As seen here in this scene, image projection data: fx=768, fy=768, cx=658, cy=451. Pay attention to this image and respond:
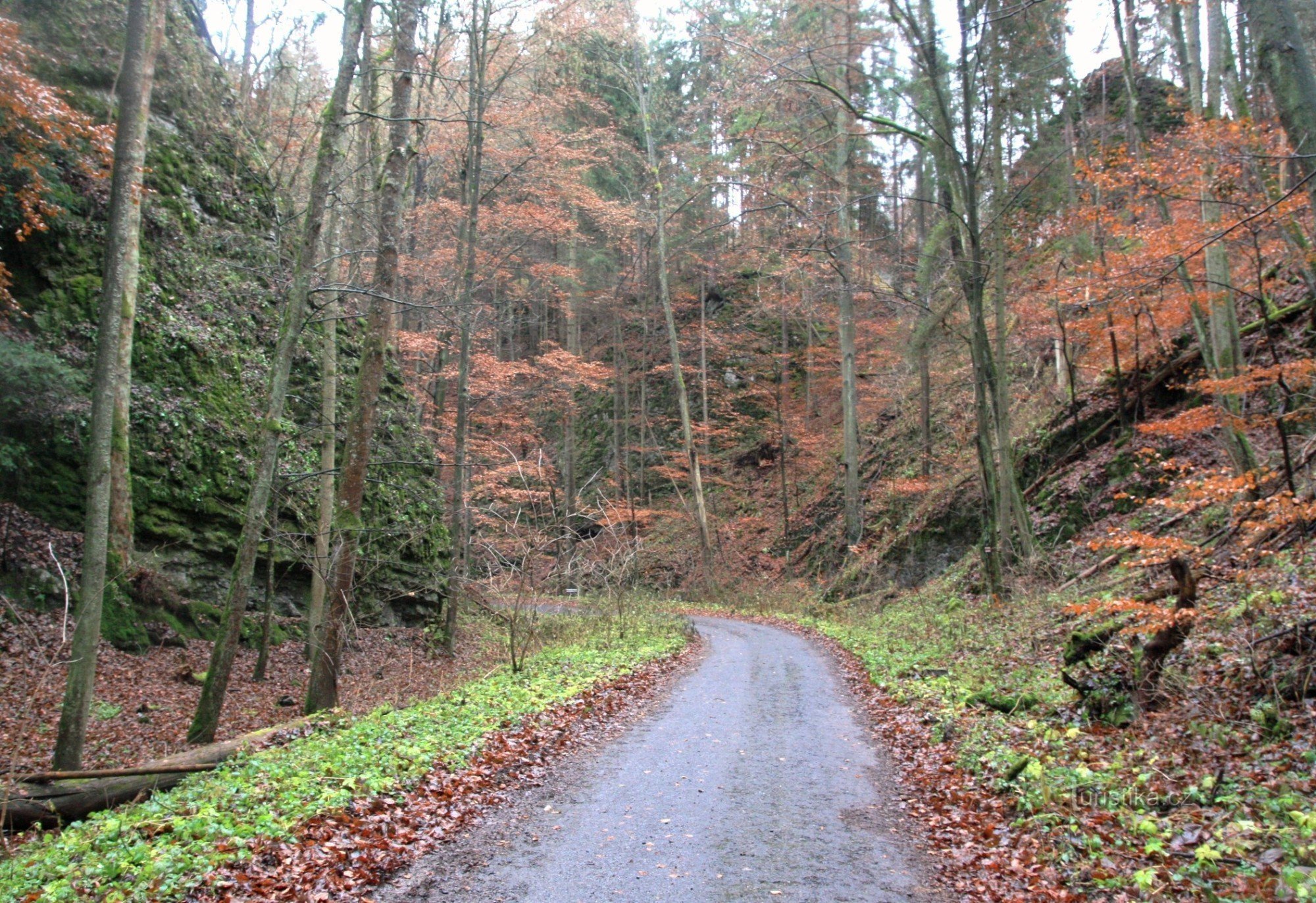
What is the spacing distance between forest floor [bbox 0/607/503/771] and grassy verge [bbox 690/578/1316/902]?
24.0 ft

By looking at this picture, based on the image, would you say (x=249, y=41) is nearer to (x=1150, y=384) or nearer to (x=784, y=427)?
(x=784, y=427)

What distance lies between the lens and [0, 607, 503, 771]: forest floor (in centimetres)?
904

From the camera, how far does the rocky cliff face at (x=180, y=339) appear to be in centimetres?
1188

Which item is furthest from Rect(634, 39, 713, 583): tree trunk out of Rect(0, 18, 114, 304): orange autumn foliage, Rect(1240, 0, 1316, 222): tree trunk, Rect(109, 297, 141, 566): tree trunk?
Rect(1240, 0, 1316, 222): tree trunk

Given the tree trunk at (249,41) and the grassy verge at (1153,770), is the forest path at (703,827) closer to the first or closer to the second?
the grassy verge at (1153,770)

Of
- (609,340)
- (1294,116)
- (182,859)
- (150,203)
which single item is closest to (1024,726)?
(1294,116)

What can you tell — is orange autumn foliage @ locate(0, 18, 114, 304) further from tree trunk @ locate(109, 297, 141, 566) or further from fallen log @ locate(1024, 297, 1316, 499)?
fallen log @ locate(1024, 297, 1316, 499)

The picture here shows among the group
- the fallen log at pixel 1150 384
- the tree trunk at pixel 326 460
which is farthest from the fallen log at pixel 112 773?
the fallen log at pixel 1150 384

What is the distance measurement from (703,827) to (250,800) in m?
3.17

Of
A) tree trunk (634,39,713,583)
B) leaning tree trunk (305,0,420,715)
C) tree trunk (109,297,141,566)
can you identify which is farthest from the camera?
tree trunk (634,39,713,583)

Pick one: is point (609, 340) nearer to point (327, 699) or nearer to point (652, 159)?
point (652, 159)

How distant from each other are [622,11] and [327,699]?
23648mm

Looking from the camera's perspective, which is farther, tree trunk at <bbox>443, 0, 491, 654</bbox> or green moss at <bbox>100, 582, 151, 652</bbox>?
tree trunk at <bbox>443, 0, 491, 654</bbox>

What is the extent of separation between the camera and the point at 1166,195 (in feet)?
41.1
